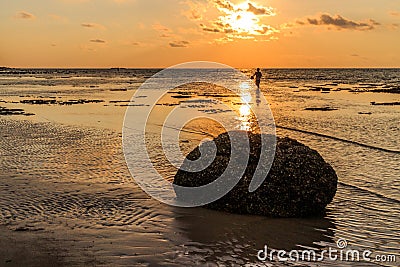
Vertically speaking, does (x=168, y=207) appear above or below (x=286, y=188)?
below

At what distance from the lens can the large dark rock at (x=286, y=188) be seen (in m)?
8.61

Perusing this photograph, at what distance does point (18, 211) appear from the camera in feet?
28.1

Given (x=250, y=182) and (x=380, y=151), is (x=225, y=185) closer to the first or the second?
(x=250, y=182)

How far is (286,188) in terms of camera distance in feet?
28.7

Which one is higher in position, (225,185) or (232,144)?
(232,144)

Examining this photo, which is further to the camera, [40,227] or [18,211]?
[18,211]

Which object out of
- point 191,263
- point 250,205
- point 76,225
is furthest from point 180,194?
point 191,263

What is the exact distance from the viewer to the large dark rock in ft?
28.2

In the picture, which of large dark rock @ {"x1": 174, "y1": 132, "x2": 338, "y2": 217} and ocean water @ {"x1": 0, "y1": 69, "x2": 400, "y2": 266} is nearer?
ocean water @ {"x1": 0, "y1": 69, "x2": 400, "y2": 266}

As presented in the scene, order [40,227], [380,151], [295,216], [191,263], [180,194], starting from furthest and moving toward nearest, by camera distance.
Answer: [380,151] → [180,194] → [295,216] → [40,227] → [191,263]

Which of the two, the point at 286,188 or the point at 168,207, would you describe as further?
the point at 168,207

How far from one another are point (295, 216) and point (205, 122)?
15359 mm

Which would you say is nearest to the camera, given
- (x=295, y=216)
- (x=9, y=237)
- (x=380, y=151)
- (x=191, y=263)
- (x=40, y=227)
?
(x=191, y=263)

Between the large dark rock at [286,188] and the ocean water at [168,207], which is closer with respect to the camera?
the ocean water at [168,207]
